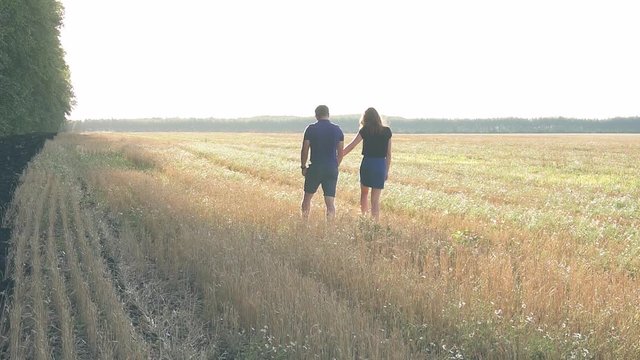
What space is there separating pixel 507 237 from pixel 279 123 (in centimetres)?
18462

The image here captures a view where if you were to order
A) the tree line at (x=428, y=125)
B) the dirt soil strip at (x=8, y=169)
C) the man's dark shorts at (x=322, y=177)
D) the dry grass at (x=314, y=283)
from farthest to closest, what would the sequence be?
the tree line at (x=428, y=125)
the man's dark shorts at (x=322, y=177)
the dirt soil strip at (x=8, y=169)
the dry grass at (x=314, y=283)

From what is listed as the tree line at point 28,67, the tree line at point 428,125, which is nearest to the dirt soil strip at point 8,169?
the tree line at point 28,67

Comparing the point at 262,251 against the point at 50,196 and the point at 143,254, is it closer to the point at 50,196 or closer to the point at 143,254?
the point at 143,254

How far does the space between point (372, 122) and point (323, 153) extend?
3.18ft

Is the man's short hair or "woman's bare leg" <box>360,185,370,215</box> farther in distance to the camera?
"woman's bare leg" <box>360,185,370,215</box>

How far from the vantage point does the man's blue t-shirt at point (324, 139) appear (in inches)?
358

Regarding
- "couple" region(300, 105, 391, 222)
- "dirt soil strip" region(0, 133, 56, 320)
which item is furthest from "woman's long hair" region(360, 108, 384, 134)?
"dirt soil strip" region(0, 133, 56, 320)

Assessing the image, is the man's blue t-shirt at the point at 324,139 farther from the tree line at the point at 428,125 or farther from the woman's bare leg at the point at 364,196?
the tree line at the point at 428,125

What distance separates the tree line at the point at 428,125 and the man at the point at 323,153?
149089 millimetres

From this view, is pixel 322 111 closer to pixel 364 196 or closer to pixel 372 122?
pixel 372 122

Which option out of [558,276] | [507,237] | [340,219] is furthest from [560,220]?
[558,276]

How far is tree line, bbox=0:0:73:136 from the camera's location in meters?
25.1

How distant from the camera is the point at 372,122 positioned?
29.8 feet

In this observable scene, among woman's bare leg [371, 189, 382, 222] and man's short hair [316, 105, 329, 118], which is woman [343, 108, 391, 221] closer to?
woman's bare leg [371, 189, 382, 222]
